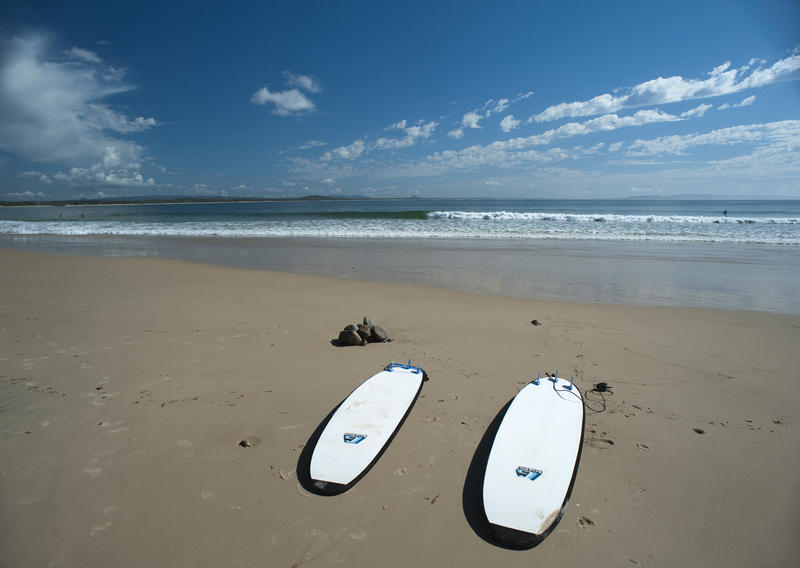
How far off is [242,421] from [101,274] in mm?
8968

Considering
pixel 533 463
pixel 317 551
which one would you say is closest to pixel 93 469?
pixel 317 551

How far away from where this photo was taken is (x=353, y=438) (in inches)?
123

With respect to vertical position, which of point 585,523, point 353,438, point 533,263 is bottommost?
point 585,523

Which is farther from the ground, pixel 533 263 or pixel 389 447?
pixel 533 263

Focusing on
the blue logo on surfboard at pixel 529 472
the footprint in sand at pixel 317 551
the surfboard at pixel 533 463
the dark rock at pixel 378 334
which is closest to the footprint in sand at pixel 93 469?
the footprint in sand at pixel 317 551

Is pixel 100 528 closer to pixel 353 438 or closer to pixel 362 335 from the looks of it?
pixel 353 438

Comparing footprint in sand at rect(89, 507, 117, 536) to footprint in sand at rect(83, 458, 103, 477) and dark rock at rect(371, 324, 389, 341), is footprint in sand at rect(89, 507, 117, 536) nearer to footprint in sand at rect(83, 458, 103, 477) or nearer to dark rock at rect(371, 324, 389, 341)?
footprint in sand at rect(83, 458, 103, 477)

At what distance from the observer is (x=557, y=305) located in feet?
23.1

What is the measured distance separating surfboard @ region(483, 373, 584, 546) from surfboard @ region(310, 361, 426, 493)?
885mm

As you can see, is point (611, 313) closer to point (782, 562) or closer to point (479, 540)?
point (782, 562)

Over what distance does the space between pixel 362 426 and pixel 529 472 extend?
137 cm

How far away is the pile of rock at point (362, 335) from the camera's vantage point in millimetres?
5211

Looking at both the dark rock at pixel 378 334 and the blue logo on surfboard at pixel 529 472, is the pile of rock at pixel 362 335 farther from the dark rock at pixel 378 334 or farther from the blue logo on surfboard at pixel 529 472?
the blue logo on surfboard at pixel 529 472

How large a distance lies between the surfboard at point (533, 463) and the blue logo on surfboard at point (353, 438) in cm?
101
